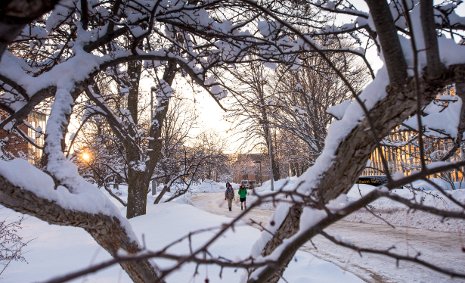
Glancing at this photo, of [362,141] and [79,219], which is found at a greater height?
[362,141]

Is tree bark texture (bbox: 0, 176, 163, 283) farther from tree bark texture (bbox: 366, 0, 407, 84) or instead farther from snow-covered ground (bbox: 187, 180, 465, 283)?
snow-covered ground (bbox: 187, 180, 465, 283)

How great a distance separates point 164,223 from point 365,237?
17.4 ft

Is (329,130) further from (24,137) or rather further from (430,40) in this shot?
(24,137)

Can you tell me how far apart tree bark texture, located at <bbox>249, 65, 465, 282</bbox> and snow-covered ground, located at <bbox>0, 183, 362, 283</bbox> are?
1.53 metres

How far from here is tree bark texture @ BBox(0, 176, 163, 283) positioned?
1834 mm

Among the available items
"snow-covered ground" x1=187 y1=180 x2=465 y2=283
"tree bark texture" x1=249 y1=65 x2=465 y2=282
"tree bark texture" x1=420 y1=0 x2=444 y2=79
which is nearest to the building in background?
"tree bark texture" x1=249 y1=65 x2=465 y2=282

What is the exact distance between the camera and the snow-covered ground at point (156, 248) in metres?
5.48

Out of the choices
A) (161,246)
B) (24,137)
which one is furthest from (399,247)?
(24,137)

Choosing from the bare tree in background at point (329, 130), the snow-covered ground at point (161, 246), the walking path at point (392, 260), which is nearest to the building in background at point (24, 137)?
the bare tree in background at point (329, 130)

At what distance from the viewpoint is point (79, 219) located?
2125 mm

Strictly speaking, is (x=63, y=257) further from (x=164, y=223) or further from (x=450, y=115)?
(x=450, y=115)

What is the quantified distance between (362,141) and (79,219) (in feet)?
5.10

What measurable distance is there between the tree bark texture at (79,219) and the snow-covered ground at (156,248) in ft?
3.13

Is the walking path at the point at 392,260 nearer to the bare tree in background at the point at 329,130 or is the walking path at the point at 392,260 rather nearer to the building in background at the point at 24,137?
the building in background at the point at 24,137
